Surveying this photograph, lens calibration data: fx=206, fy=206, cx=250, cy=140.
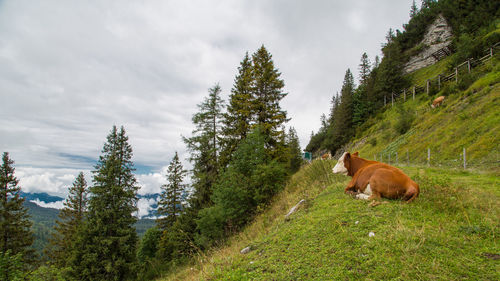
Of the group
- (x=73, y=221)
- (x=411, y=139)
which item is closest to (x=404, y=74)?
(x=411, y=139)

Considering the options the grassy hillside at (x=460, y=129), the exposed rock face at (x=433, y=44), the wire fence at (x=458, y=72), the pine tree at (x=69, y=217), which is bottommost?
the pine tree at (x=69, y=217)

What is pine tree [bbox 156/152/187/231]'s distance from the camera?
26.8 metres

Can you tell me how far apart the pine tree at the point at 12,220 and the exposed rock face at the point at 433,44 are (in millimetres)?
69861

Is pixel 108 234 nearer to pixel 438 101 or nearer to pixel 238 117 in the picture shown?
pixel 238 117

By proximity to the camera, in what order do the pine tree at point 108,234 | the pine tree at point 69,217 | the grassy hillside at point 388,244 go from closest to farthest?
the grassy hillside at point 388,244, the pine tree at point 108,234, the pine tree at point 69,217

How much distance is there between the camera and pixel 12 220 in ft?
77.9

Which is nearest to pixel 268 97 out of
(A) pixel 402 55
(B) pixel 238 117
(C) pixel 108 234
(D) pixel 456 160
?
(B) pixel 238 117

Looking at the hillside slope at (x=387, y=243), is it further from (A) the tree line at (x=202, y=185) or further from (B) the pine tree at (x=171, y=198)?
(B) the pine tree at (x=171, y=198)

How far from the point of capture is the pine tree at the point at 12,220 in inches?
893

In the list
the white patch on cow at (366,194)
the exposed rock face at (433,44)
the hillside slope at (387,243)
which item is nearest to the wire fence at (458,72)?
the exposed rock face at (433,44)

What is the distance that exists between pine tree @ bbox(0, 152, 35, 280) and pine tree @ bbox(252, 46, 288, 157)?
2895cm

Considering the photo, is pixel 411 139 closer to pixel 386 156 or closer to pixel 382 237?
pixel 386 156

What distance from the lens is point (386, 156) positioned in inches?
828

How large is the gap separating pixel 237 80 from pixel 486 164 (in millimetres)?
18194
